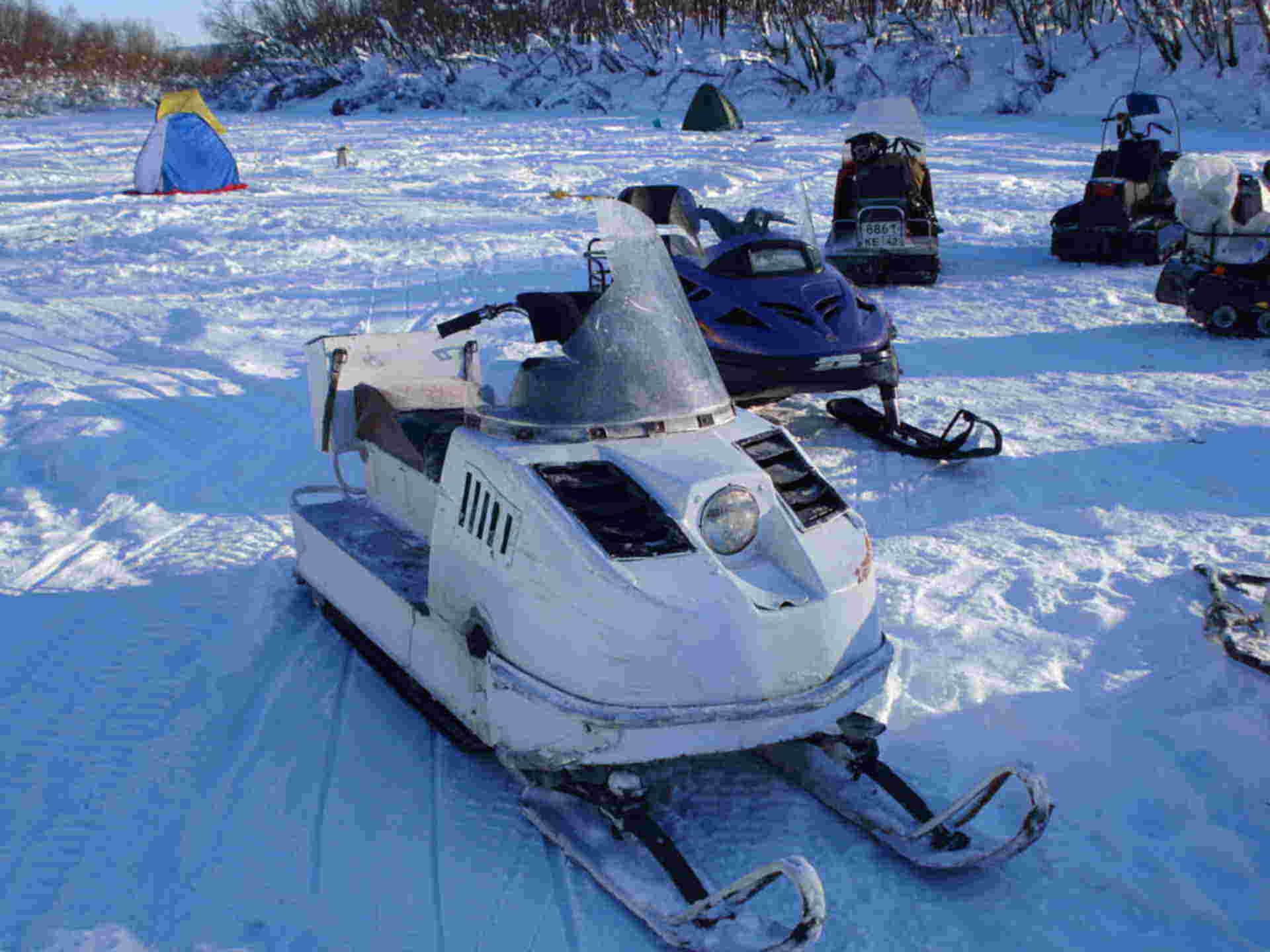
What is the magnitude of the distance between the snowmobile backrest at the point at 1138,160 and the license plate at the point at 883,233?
11.6 feet

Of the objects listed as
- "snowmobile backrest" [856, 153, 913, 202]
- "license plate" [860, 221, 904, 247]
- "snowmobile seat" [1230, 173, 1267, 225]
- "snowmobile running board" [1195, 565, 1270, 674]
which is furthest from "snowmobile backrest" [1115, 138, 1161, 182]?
"snowmobile running board" [1195, 565, 1270, 674]

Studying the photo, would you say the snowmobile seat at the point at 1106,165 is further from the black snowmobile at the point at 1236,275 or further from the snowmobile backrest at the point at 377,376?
the snowmobile backrest at the point at 377,376

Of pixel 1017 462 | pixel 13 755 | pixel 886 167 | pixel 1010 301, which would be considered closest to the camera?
pixel 13 755

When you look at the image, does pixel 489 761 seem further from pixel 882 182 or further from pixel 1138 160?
pixel 1138 160

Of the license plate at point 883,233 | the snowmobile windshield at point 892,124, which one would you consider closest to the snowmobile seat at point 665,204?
the license plate at point 883,233

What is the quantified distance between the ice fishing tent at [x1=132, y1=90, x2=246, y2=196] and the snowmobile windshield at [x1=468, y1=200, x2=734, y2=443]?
50.3 feet

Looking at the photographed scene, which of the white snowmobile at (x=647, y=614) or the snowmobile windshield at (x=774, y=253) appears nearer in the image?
the white snowmobile at (x=647, y=614)

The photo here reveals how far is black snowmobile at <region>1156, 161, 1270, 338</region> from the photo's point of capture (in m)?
8.51

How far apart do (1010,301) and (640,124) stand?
1938 cm

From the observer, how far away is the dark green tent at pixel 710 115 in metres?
25.2

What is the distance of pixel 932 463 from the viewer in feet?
20.3

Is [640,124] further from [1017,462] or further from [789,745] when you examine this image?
[789,745]

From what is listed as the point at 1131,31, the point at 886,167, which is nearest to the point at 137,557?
the point at 886,167

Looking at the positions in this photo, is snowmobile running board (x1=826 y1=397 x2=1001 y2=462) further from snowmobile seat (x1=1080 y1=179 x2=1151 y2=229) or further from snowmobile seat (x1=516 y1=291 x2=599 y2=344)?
snowmobile seat (x1=1080 y1=179 x2=1151 y2=229)
